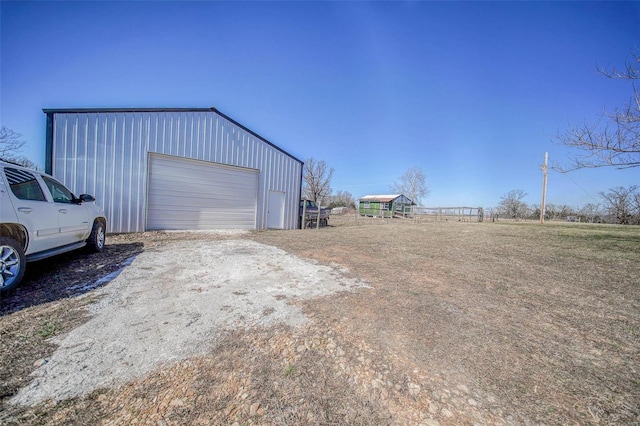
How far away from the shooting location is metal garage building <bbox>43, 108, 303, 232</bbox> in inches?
308

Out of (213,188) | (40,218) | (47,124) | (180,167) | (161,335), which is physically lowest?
(161,335)

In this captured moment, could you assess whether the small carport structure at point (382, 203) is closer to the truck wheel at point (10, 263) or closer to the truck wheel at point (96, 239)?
the truck wheel at point (96, 239)

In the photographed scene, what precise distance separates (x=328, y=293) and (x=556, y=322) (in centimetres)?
267

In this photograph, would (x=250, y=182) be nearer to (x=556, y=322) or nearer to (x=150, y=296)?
(x=150, y=296)

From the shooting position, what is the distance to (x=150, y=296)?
328 cm

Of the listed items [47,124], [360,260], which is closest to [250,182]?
[47,124]

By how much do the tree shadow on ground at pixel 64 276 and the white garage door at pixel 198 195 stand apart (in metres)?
3.72

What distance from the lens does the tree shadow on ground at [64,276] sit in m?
3.08

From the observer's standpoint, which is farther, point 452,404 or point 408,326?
point 408,326

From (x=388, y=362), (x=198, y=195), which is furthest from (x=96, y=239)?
(x=388, y=362)

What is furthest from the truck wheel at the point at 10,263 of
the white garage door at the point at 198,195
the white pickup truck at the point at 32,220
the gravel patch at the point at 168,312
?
the white garage door at the point at 198,195

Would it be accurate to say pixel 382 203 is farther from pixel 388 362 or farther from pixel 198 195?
pixel 388 362

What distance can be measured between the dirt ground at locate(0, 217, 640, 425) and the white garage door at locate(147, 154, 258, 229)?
5.56 metres

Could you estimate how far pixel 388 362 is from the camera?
1.98m
